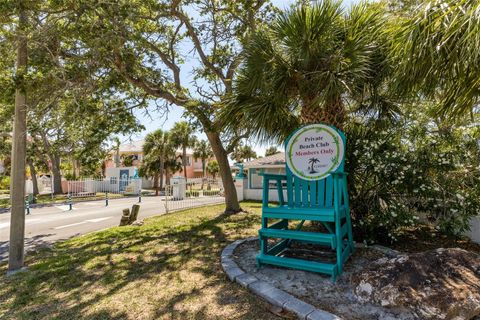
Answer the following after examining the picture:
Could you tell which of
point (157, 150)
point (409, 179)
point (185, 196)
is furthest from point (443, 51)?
point (157, 150)

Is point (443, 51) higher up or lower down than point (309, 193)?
higher up

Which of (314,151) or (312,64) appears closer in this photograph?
(314,151)

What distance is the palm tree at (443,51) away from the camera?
2955 mm

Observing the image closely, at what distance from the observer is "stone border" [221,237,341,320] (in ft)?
9.14

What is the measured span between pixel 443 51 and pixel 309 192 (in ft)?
7.89

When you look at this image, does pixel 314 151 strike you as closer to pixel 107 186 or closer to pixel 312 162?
pixel 312 162

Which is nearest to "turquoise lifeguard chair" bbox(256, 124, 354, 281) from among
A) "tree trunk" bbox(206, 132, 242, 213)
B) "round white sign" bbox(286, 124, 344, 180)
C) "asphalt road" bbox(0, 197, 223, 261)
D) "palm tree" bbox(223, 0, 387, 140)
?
"round white sign" bbox(286, 124, 344, 180)

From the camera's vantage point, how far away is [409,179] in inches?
178

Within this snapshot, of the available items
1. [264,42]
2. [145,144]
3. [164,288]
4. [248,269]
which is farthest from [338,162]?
[145,144]

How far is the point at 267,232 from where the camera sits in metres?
3.97

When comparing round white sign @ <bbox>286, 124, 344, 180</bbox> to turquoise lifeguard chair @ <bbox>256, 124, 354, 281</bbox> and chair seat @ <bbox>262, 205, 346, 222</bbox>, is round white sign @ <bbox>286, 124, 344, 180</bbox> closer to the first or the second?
turquoise lifeguard chair @ <bbox>256, 124, 354, 281</bbox>

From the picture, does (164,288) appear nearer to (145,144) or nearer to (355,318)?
(355,318)

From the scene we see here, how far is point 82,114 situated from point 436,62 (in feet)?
22.2

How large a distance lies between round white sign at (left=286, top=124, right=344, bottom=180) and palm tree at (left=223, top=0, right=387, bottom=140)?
48cm
